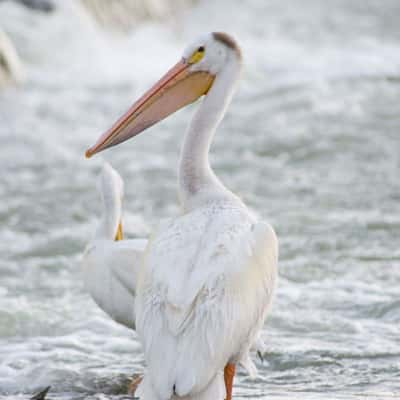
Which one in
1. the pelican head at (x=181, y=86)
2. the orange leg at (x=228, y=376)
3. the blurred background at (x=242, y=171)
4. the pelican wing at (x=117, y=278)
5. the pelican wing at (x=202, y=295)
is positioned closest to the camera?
the pelican wing at (x=202, y=295)

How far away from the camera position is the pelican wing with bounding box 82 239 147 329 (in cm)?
516

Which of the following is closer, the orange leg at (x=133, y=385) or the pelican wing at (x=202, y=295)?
the pelican wing at (x=202, y=295)

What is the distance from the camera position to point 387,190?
870 centimetres

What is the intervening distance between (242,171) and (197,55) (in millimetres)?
4671

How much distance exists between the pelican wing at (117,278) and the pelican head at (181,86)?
0.61m

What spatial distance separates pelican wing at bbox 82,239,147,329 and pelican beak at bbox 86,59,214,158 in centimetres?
61

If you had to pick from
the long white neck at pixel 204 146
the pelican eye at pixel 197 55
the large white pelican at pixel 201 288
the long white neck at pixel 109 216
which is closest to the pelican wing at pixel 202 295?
the large white pelican at pixel 201 288

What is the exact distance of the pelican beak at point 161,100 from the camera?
486cm

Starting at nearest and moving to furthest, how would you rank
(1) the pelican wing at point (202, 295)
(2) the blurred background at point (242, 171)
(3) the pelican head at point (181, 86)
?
(1) the pelican wing at point (202, 295) < (3) the pelican head at point (181, 86) < (2) the blurred background at point (242, 171)

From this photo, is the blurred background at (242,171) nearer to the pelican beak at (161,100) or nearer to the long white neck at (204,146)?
the long white neck at (204,146)

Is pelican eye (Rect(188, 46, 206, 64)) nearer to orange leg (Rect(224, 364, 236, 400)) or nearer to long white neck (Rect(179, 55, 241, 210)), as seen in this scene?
long white neck (Rect(179, 55, 241, 210))

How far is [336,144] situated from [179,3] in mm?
7681

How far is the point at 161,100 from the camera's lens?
4891 mm

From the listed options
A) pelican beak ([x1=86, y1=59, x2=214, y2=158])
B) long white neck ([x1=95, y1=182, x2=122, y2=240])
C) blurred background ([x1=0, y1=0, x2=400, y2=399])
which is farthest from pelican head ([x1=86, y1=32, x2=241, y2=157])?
blurred background ([x1=0, y1=0, x2=400, y2=399])
